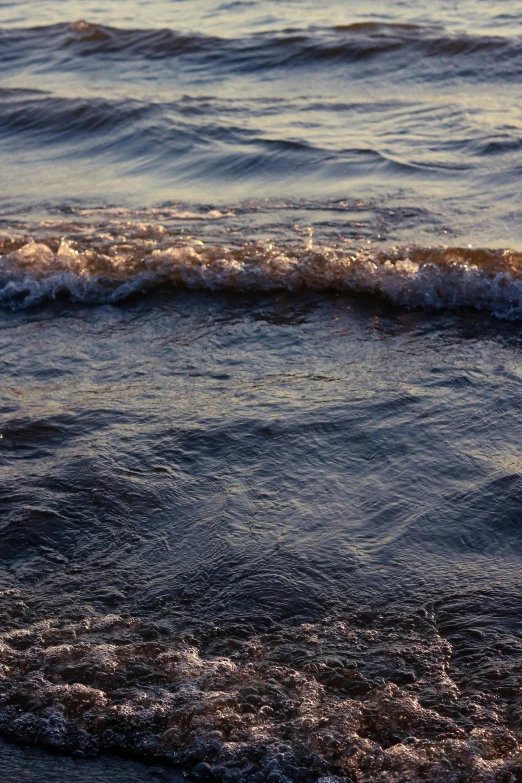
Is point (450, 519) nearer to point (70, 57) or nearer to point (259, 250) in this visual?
point (259, 250)

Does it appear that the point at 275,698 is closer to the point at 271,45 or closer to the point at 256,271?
the point at 256,271

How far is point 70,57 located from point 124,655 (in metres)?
12.6

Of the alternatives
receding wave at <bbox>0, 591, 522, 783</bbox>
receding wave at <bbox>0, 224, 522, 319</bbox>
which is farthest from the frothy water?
receding wave at <bbox>0, 591, 522, 783</bbox>

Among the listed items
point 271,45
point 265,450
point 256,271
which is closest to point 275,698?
point 265,450

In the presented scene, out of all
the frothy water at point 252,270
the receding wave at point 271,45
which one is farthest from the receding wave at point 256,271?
the receding wave at point 271,45

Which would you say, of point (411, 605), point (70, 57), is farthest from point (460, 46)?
point (411, 605)

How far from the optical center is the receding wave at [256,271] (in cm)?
639

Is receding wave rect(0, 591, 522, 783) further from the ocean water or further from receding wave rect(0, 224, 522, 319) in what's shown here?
receding wave rect(0, 224, 522, 319)

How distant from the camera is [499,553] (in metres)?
3.81

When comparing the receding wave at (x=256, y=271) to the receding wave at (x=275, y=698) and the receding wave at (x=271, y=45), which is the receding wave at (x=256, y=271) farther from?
the receding wave at (x=271, y=45)

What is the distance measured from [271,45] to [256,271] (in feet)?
24.8

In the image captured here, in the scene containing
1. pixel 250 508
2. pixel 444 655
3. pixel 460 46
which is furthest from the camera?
A: pixel 460 46

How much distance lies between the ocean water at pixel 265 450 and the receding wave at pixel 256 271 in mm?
21

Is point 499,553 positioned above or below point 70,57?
below
